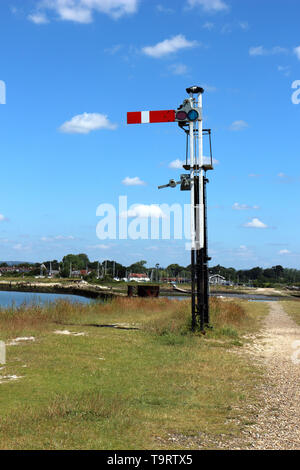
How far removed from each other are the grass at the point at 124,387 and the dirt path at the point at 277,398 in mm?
286

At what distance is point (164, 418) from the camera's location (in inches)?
245

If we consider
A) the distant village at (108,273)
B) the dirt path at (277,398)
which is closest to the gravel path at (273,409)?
the dirt path at (277,398)

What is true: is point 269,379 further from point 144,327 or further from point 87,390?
point 144,327

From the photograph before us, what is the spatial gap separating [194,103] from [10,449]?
1231cm

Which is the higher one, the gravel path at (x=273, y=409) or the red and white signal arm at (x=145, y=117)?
the red and white signal arm at (x=145, y=117)

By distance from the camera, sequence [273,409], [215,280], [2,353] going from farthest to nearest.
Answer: [215,280] < [2,353] < [273,409]

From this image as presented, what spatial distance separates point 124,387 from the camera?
8.02 metres

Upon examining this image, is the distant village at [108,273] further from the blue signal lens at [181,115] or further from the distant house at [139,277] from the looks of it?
the blue signal lens at [181,115]

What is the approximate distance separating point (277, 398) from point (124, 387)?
2513 millimetres

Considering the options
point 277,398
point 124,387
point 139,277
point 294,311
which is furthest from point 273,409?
point 139,277

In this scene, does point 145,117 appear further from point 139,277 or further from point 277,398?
point 139,277

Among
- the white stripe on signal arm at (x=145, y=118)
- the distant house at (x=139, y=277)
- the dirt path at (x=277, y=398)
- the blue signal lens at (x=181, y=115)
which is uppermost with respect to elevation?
the blue signal lens at (x=181, y=115)

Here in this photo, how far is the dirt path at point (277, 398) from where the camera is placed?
5.50 meters
